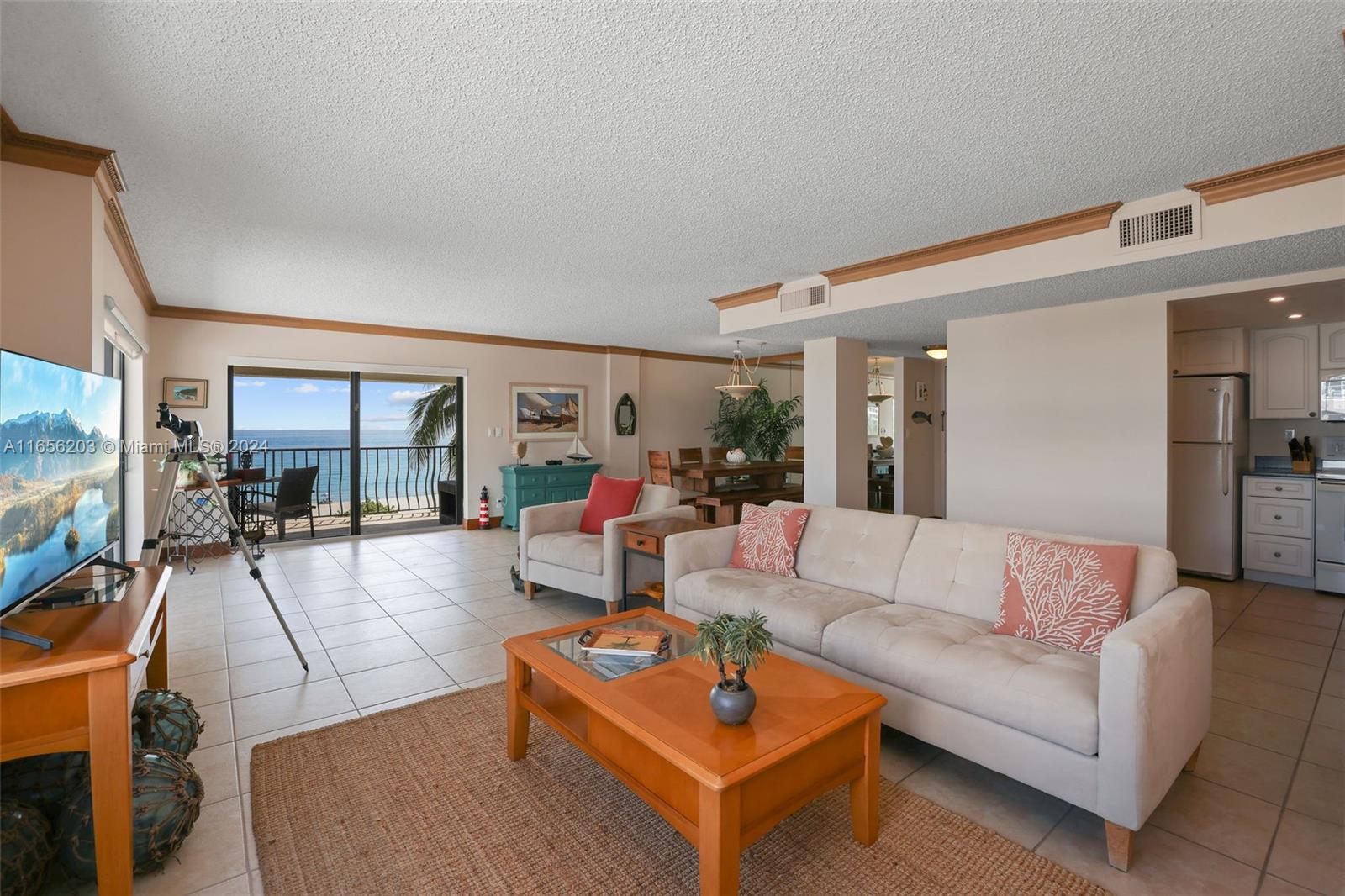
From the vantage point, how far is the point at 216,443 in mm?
6090

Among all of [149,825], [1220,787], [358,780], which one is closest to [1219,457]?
[1220,787]

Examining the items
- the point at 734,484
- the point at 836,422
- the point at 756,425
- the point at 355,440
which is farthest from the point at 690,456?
the point at 355,440

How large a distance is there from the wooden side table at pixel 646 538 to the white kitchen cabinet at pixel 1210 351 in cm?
433

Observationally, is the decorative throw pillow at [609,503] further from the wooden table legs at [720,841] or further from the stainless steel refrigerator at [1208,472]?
the stainless steel refrigerator at [1208,472]

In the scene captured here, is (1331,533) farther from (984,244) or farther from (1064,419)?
(984,244)

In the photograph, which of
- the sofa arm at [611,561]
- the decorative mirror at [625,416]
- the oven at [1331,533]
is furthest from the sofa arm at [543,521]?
the oven at [1331,533]

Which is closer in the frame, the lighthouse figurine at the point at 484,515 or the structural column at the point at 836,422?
the structural column at the point at 836,422

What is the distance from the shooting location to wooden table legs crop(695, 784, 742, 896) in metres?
1.47

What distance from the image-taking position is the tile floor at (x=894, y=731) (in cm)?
183

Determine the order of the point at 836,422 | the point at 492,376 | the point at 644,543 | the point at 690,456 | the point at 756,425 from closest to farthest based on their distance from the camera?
the point at 644,543 → the point at 836,422 → the point at 492,376 → the point at 690,456 → the point at 756,425

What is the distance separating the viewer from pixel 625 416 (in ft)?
29.4

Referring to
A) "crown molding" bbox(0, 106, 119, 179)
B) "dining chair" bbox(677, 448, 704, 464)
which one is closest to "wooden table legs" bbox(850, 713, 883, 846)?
"crown molding" bbox(0, 106, 119, 179)

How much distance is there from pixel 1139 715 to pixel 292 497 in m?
6.90

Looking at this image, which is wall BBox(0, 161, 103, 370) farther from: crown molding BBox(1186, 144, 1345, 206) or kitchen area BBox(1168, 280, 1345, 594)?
kitchen area BBox(1168, 280, 1345, 594)
